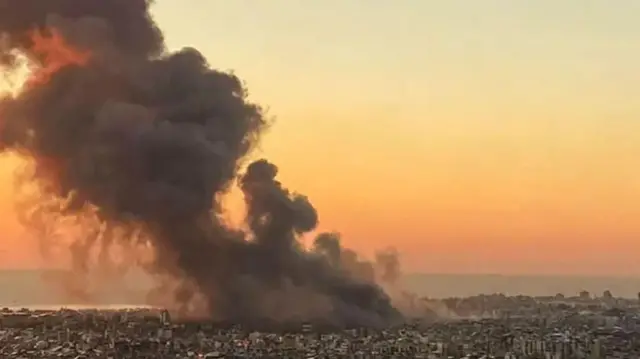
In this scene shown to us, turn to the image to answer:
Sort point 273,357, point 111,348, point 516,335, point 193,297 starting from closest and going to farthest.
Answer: point 273,357, point 111,348, point 193,297, point 516,335

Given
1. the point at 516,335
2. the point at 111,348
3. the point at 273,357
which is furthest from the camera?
the point at 516,335

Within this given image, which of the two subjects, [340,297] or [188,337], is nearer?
[188,337]

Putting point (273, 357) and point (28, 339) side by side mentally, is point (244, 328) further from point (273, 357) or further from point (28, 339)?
point (28, 339)

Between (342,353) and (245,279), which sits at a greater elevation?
(245,279)

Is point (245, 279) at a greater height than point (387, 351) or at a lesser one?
greater

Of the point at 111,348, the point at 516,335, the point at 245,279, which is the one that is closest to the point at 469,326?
the point at 516,335

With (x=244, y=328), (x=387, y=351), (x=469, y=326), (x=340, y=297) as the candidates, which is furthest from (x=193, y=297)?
(x=469, y=326)

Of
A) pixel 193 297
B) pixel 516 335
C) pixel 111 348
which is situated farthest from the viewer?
pixel 516 335

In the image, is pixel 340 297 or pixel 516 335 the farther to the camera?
pixel 516 335

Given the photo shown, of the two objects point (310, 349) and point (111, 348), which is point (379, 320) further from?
point (111, 348)
